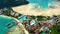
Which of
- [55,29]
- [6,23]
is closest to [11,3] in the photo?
[6,23]

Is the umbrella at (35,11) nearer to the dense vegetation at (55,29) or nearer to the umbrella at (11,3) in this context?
the umbrella at (11,3)

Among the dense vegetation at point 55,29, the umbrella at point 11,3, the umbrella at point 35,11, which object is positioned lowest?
the dense vegetation at point 55,29

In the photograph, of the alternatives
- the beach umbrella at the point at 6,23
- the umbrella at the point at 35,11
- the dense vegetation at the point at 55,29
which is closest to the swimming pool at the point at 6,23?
the beach umbrella at the point at 6,23

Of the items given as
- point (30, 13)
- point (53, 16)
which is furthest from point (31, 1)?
point (53, 16)

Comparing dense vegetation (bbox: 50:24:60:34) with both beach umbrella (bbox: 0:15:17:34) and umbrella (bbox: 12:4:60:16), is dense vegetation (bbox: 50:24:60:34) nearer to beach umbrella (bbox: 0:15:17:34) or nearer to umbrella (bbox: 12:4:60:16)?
umbrella (bbox: 12:4:60:16)

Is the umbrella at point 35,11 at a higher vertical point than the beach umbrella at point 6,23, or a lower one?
higher

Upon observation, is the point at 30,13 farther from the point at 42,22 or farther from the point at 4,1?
the point at 4,1

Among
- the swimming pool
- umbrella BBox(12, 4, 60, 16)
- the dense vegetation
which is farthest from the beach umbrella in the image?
the dense vegetation

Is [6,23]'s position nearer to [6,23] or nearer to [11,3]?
[6,23]

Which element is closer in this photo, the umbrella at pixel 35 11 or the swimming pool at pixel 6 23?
the swimming pool at pixel 6 23
